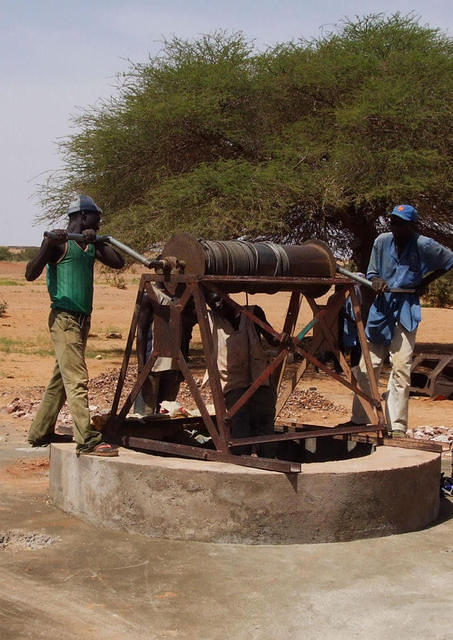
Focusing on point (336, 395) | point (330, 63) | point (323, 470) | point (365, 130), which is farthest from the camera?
point (330, 63)

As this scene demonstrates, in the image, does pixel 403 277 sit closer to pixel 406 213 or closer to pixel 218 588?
pixel 406 213

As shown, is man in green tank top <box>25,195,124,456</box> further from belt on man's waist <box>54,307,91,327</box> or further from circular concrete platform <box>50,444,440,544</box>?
circular concrete platform <box>50,444,440,544</box>

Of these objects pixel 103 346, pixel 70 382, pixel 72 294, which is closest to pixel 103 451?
pixel 70 382

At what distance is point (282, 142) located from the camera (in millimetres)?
16031

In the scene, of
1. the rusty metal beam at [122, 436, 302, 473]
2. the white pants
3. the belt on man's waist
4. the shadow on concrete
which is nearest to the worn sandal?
the rusty metal beam at [122, 436, 302, 473]

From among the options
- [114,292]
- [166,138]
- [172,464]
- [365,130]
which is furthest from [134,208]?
[114,292]

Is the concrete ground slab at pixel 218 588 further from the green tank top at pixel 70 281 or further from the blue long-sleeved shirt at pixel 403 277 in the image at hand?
the blue long-sleeved shirt at pixel 403 277

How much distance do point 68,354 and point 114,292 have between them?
34.0 m

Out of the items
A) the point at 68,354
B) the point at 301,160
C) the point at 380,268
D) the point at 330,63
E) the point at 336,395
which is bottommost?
the point at 336,395

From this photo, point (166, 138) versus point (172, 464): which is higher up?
point (166, 138)

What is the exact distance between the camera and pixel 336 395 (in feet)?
41.6

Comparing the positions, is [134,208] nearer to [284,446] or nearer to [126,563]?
[284,446]

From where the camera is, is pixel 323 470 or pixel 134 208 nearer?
pixel 323 470

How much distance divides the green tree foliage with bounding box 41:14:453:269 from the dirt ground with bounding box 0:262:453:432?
8.31 ft
